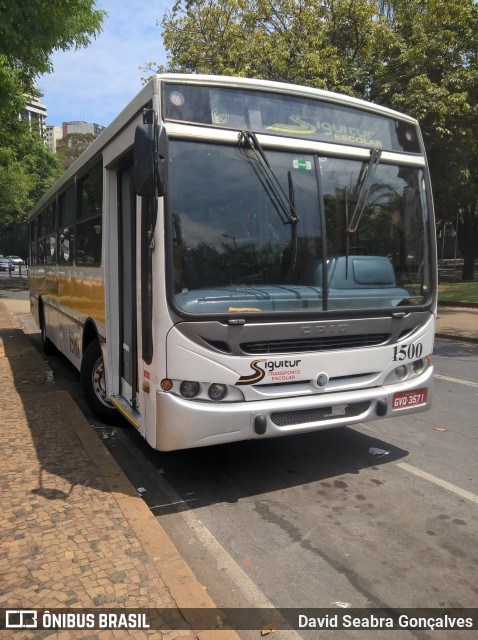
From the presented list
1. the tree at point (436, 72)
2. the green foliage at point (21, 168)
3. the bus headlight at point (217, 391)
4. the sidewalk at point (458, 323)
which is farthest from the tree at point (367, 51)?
the bus headlight at point (217, 391)

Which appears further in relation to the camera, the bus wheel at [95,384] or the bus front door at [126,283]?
the bus wheel at [95,384]

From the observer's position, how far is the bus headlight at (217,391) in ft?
12.5

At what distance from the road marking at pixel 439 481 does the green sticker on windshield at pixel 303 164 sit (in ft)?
9.24

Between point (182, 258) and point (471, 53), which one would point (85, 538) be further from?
point (471, 53)

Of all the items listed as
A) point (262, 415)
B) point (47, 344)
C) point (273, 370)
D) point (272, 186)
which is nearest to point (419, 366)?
point (273, 370)

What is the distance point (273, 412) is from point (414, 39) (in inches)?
537

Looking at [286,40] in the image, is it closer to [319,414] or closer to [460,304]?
[460,304]

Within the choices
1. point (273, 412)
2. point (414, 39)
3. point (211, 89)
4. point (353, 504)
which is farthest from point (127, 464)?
point (414, 39)

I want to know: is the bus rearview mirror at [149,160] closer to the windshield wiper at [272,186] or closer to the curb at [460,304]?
the windshield wiper at [272,186]

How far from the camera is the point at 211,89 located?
3.92m

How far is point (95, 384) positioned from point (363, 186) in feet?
12.0

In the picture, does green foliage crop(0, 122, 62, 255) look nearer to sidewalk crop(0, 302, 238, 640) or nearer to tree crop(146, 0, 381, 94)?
tree crop(146, 0, 381, 94)

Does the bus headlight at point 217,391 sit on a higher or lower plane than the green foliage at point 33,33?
lower

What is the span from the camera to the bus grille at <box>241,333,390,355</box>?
3.89 meters
